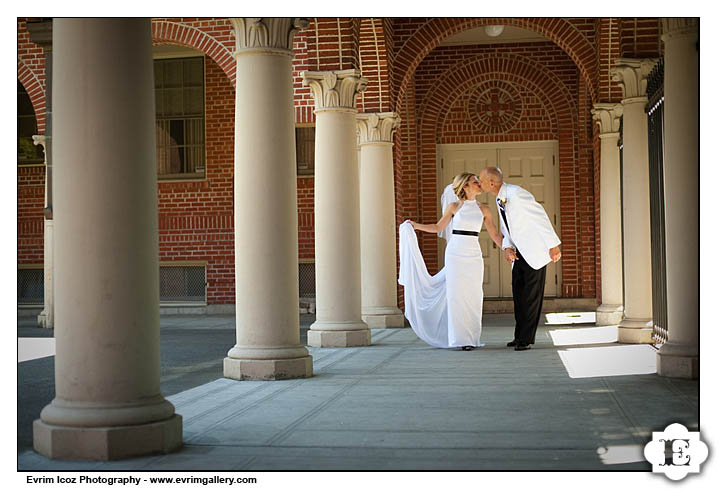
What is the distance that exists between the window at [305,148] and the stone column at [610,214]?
7.36 m

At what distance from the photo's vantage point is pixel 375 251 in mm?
13281

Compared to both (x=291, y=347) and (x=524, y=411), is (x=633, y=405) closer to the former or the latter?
(x=524, y=411)

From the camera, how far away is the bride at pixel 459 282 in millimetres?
9789

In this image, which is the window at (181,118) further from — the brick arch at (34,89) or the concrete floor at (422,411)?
the concrete floor at (422,411)

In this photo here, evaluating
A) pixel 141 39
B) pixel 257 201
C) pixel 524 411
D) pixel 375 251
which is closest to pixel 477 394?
pixel 524 411

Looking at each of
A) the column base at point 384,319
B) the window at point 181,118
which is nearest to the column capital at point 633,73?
the column base at point 384,319

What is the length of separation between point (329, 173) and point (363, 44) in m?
4.12

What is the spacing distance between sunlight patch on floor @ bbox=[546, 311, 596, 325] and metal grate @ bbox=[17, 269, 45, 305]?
1107cm

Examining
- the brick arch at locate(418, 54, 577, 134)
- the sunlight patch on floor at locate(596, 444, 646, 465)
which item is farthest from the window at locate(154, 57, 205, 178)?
the sunlight patch on floor at locate(596, 444, 646, 465)

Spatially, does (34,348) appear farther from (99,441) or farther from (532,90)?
(532,90)

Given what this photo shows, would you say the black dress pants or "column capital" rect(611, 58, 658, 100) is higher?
"column capital" rect(611, 58, 658, 100)

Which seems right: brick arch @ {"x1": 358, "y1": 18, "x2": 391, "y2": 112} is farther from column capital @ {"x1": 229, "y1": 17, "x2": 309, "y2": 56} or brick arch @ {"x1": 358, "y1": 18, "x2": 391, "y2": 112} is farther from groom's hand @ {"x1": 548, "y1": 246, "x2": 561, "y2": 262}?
column capital @ {"x1": 229, "y1": 17, "x2": 309, "y2": 56}

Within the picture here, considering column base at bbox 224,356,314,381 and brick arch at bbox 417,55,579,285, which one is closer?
column base at bbox 224,356,314,381

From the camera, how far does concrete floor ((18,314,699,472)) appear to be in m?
4.18
